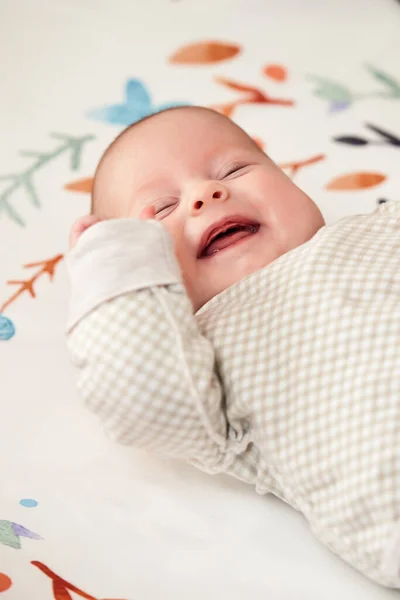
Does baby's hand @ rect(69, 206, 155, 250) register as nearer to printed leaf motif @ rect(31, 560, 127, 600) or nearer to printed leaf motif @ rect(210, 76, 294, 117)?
printed leaf motif @ rect(31, 560, 127, 600)

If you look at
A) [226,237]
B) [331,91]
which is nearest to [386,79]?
[331,91]

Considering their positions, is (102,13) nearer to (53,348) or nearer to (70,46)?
(70,46)

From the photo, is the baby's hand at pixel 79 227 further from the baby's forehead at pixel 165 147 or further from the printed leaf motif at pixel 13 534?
the printed leaf motif at pixel 13 534

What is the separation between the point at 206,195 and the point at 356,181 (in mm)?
504

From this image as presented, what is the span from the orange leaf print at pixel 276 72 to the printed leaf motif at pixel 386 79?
0.18 meters

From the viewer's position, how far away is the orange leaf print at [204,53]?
1831mm

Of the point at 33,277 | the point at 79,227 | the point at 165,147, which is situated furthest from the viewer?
the point at 33,277

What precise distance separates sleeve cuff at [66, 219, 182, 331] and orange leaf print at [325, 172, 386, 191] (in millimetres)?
613

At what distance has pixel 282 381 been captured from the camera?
0.97 m

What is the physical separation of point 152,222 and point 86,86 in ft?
2.76

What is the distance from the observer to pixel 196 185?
1.19 meters

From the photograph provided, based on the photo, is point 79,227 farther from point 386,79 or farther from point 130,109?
point 386,79

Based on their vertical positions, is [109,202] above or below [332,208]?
above

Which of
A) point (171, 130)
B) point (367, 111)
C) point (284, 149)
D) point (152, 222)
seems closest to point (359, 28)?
point (367, 111)
